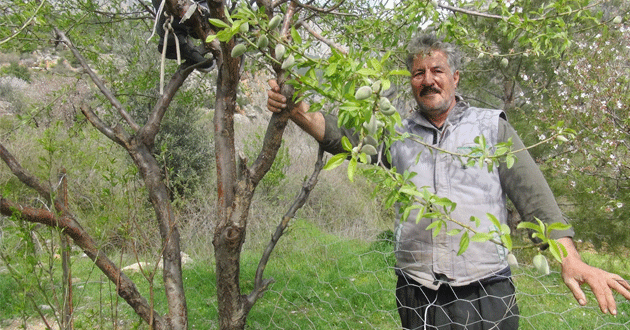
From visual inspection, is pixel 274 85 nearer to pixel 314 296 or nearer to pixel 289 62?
pixel 289 62

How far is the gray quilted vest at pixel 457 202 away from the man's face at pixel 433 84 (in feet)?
0.22

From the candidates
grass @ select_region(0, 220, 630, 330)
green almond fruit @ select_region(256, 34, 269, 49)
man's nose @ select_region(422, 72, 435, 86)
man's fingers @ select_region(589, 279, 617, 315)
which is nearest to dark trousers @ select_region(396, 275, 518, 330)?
man's fingers @ select_region(589, 279, 617, 315)

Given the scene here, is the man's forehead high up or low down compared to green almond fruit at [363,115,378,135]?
up

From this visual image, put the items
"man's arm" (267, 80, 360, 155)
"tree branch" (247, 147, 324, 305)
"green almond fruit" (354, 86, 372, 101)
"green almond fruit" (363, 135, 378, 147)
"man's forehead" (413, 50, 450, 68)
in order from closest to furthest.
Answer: "green almond fruit" (354, 86, 372, 101) → "green almond fruit" (363, 135, 378, 147) → "man's arm" (267, 80, 360, 155) → "tree branch" (247, 147, 324, 305) → "man's forehead" (413, 50, 450, 68)

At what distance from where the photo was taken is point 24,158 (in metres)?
6.81

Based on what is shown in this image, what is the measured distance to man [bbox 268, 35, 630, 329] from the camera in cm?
178

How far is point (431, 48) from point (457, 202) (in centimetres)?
77

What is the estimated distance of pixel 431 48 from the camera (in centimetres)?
207

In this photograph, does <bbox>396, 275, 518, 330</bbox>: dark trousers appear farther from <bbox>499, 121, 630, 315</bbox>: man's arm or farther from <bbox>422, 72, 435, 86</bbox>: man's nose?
<bbox>422, 72, 435, 86</bbox>: man's nose

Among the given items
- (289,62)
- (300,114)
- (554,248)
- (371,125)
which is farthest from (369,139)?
(300,114)

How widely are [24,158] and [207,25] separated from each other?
22.4 feet

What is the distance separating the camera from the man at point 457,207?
178 cm

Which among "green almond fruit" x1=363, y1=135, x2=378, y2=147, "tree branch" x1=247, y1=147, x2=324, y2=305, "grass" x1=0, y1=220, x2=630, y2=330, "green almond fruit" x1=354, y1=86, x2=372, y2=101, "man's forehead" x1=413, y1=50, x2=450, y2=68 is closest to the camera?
"green almond fruit" x1=354, y1=86, x2=372, y2=101

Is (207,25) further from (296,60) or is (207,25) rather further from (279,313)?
(279,313)
